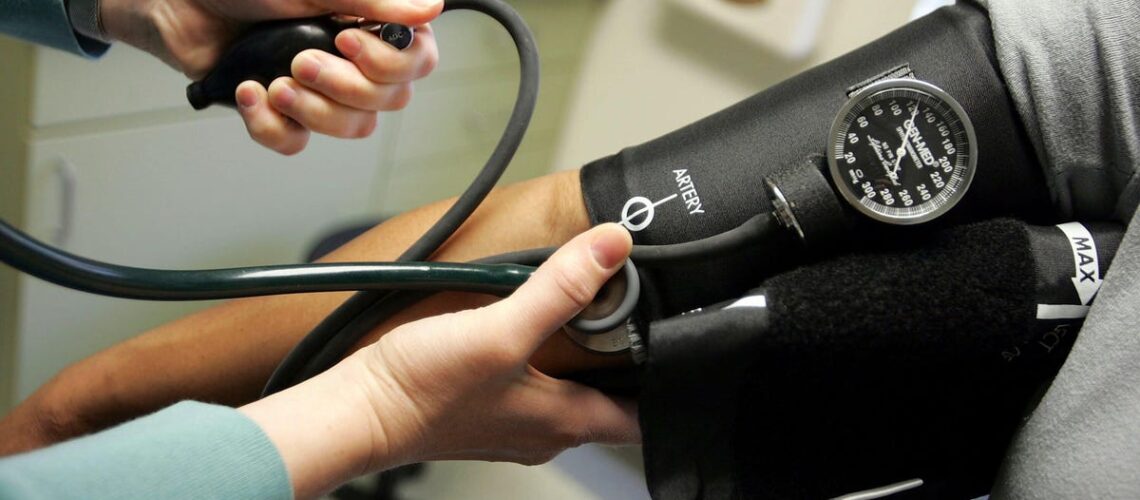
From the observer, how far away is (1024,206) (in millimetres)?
678

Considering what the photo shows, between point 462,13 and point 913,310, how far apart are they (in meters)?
1.14

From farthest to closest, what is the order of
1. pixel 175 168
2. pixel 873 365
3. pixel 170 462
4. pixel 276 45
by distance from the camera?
pixel 175 168 → pixel 276 45 → pixel 873 365 → pixel 170 462

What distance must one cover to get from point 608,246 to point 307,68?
32 centimetres

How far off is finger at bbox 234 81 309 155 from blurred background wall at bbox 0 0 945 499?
1.63 feet

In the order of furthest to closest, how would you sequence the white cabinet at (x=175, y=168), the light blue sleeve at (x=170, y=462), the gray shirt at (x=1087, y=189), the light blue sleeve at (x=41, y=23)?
the white cabinet at (x=175, y=168), the light blue sleeve at (x=41, y=23), the gray shirt at (x=1087, y=189), the light blue sleeve at (x=170, y=462)

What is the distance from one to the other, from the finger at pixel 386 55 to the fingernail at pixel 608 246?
0.27 metres

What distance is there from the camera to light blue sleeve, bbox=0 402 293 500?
48 centimetres

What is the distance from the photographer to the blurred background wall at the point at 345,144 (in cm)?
116

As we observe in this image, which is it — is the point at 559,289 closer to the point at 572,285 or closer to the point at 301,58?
the point at 572,285

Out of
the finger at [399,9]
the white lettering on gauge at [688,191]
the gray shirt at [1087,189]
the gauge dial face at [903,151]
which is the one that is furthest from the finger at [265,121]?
the gray shirt at [1087,189]

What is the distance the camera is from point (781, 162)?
67 cm

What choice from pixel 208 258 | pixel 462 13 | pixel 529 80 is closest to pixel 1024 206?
pixel 529 80

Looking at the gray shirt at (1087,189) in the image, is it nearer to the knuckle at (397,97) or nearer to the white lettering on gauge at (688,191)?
the white lettering on gauge at (688,191)

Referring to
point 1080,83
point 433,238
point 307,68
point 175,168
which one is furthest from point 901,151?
point 175,168
